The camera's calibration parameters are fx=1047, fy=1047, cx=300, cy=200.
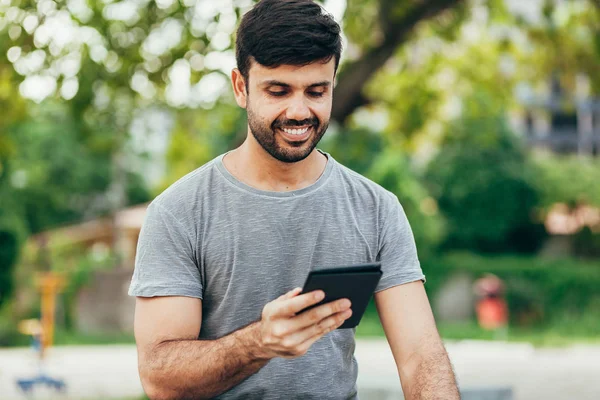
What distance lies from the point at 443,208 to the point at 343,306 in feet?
102

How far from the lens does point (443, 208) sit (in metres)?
33.0

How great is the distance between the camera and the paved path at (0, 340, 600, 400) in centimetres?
1271

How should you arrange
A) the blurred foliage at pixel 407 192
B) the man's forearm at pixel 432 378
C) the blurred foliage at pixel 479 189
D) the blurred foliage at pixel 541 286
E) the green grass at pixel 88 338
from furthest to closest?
1. the blurred foliage at pixel 479 189
2. the blurred foliage at pixel 541 286
3. the blurred foliage at pixel 407 192
4. the green grass at pixel 88 338
5. the man's forearm at pixel 432 378

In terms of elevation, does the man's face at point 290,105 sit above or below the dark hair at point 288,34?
below

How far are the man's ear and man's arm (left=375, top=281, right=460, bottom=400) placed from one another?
0.65m

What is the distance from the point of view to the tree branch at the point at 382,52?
10.1 metres

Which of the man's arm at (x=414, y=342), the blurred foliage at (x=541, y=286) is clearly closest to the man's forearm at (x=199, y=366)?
the man's arm at (x=414, y=342)

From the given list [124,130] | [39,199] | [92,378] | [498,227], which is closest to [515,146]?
[498,227]

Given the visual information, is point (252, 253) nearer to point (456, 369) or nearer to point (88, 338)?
point (456, 369)

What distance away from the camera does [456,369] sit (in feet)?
48.3

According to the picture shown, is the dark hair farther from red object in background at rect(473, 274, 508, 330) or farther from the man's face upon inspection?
red object in background at rect(473, 274, 508, 330)

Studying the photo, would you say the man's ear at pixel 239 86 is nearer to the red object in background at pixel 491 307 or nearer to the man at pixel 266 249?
the man at pixel 266 249

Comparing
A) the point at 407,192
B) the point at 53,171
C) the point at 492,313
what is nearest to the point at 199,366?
the point at 492,313

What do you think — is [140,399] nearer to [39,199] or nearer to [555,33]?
[555,33]
